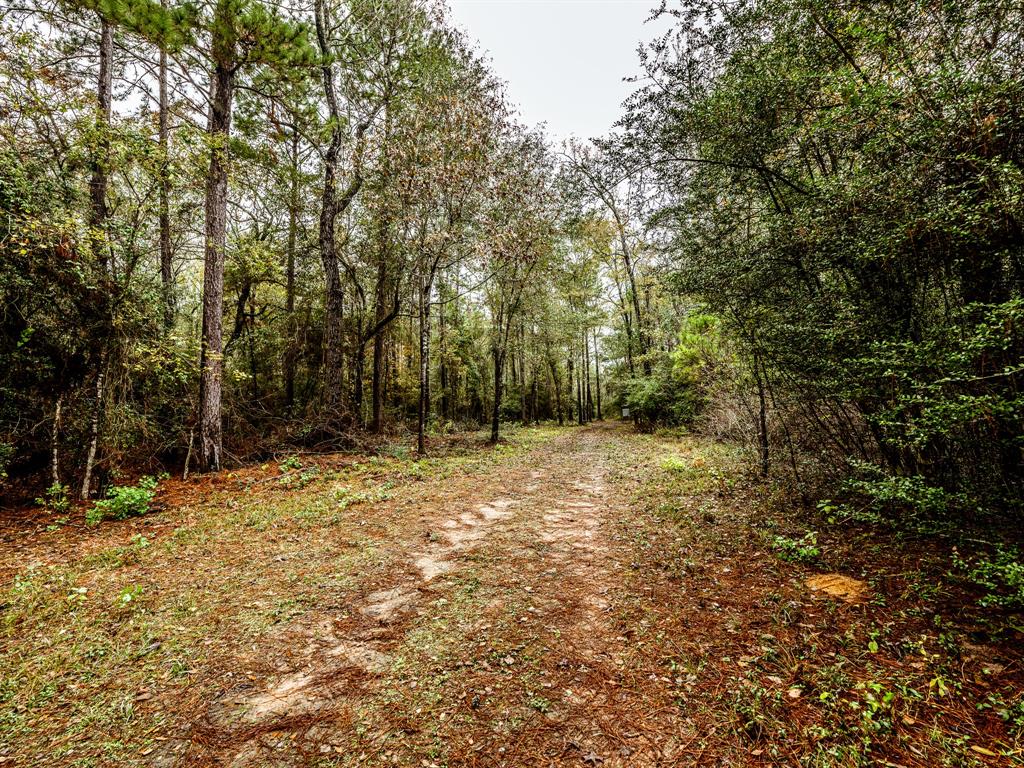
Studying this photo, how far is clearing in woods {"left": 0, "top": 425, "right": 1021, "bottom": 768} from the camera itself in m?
2.10

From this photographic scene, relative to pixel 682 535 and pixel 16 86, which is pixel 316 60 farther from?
pixel 682 535

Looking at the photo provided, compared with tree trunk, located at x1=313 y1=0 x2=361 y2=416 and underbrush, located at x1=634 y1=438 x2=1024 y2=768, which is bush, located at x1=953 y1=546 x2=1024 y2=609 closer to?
underbrush, located at x1=634 y1=438 x2=1024 y2=768

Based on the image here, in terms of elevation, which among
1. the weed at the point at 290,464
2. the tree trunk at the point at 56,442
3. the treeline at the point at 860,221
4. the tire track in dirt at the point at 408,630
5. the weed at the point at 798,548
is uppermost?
the treeline at the point at 860,221

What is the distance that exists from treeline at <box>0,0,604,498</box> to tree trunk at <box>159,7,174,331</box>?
96mm

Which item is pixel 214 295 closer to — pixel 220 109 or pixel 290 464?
pixel 220 109

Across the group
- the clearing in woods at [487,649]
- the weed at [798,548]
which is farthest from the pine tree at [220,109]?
the weed at [798,548]

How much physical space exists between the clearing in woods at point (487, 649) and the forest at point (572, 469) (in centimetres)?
3

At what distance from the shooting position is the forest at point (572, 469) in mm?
2330

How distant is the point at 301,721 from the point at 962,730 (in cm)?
370

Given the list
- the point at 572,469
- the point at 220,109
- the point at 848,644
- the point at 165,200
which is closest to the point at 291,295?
the point at 165,200

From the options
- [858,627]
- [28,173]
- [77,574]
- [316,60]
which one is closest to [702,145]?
[858,627]

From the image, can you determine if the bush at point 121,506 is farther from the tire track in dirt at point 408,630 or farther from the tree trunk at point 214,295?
the tire track in dirt at point 408,630

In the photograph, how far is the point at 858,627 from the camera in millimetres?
2887

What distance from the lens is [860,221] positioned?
13.1 feet
